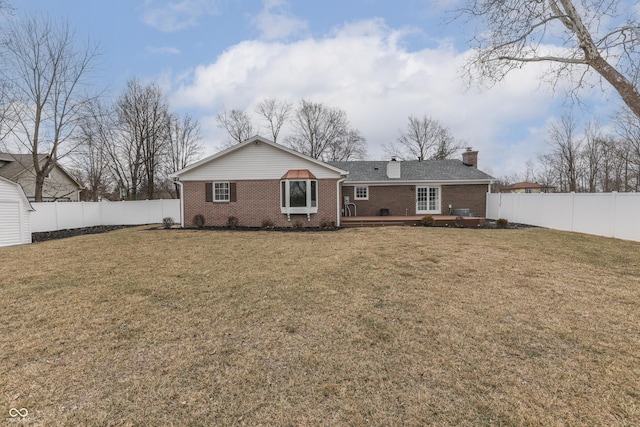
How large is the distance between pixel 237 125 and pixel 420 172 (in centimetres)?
2602

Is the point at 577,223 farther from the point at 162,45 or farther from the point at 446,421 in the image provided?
the point at 162,45

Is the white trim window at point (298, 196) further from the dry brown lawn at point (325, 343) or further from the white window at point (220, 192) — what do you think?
the dry brown lawn at point (325, 343)

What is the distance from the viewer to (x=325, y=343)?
12.2 ft

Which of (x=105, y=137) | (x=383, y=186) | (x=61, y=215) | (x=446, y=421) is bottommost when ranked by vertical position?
(x=446, y=421)

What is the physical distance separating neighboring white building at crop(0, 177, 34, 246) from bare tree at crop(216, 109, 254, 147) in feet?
87.3

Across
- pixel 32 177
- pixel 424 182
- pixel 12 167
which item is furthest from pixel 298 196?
pixel 12 167

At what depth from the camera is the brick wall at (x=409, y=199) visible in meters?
19.4

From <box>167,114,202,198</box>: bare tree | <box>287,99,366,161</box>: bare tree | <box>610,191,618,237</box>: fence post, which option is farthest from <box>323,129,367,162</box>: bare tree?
<box>610,191,618,237</box>: fence post

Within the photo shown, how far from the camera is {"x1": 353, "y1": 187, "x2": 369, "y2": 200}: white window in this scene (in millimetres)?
19778

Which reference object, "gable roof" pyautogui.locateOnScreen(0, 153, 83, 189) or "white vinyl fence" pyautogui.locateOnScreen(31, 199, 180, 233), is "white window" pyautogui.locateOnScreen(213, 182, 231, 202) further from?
"gable roof" pyautogui.locateOnScreen(0, 153, 83, 189)

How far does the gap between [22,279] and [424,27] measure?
44.5 feet

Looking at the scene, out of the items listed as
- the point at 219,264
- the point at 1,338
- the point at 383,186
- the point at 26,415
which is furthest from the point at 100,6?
the point at 383,186

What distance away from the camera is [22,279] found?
664 centimetres

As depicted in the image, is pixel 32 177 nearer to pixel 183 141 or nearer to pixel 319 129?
pixel 183 141
